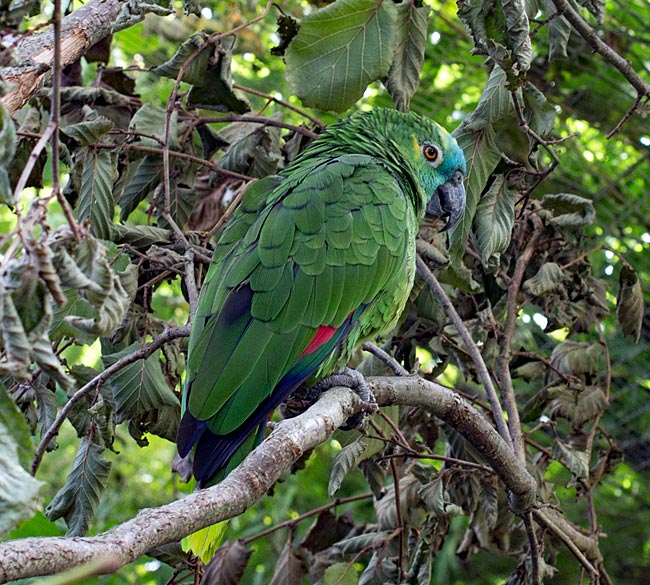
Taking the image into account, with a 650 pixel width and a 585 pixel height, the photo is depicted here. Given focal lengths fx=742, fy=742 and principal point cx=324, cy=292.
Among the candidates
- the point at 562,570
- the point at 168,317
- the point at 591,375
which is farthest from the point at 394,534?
the point at 168,317

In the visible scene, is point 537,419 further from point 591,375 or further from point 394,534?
point 394,534

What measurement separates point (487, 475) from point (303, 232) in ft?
2.49

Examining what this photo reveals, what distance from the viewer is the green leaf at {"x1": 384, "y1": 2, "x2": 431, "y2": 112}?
1.80m

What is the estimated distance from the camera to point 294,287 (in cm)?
169

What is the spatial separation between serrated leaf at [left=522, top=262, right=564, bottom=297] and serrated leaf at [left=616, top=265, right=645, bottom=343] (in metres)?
0.21

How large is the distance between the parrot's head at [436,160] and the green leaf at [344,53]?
381mm

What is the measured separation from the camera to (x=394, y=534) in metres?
1.86

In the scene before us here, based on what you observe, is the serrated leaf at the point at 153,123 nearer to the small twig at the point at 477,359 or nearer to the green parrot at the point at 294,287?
the green parrot at the point at 294,287

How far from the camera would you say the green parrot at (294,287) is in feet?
5.05

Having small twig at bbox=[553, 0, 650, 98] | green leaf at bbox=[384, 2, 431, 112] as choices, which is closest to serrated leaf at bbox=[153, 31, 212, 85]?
green leaf at bbox=[384, 2, 431, 112]

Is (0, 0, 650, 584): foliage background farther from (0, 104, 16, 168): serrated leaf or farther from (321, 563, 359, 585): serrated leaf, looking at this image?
(0, 104, 16, 168): serrated leaf

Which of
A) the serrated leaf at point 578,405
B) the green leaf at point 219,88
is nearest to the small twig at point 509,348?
the serrated leaf at point 578,405

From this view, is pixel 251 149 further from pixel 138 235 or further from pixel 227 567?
pixel 227 567

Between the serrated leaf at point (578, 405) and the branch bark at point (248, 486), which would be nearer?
the branch bark at point (248, 486)
